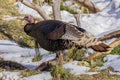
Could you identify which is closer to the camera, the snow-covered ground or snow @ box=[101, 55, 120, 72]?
the snow-covered ground

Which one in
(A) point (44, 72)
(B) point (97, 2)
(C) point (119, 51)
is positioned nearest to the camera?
(A) point (44, 72)

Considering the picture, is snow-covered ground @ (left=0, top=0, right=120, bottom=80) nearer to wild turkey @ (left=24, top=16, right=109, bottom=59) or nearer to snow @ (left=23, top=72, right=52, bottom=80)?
snow @ (left=23, top=72, right=52, bottom=80)

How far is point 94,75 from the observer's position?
662cm

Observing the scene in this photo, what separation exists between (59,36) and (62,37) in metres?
0.05

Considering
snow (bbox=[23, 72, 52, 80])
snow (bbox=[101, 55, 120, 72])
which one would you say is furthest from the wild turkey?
snow (bbox=[101, 55, 120, 72])

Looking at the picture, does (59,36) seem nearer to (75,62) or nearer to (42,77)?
(42,77)

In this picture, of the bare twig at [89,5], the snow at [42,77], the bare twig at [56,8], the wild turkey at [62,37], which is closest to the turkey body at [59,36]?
the wild turkey at [62,37]

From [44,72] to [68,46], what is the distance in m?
0.68

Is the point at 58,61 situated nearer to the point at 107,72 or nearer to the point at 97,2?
the point at 107,72

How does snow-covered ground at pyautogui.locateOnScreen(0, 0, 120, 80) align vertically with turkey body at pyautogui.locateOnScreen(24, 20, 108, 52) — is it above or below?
below

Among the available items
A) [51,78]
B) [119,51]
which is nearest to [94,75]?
[51,78]

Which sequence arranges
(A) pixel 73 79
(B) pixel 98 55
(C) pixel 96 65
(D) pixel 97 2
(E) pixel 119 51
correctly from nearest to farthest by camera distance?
(A) pixel 73 79 → (C) pixel 96 65 → (B) pixel 98 55 → (E) pixel 119 51 → (D) pixel 97 2

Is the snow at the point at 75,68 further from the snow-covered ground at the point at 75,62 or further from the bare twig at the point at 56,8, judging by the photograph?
the bare twig at the point at 56,8

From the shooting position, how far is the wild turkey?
20.8 feet
